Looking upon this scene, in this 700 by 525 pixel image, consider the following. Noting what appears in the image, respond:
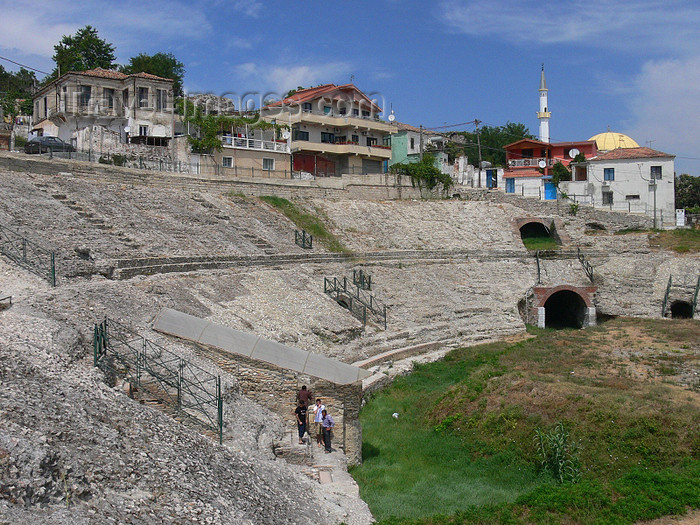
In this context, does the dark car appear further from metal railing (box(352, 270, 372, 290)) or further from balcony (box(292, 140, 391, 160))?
balcony (box(292, 140, 391, 160))

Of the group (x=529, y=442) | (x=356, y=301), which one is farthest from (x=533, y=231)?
(x=529, y=442)

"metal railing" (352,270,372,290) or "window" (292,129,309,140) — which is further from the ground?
"window" (292,129,309,140)

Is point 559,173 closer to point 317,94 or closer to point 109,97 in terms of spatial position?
point 317,94

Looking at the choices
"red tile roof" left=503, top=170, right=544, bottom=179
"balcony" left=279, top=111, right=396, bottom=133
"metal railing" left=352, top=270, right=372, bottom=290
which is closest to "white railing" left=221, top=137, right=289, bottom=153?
"balcony" left=279, top=111, right=396, bottom=133

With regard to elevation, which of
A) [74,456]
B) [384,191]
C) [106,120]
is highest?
[106,120]

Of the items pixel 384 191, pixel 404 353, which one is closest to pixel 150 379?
pixel 404 353

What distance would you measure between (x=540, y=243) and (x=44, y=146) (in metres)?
32.1

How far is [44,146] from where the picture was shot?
3734 cm

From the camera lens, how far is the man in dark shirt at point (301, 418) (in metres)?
15.7

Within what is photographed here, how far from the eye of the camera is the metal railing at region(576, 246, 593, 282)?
131 ft

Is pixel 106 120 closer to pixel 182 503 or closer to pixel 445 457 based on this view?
pixel 445 457

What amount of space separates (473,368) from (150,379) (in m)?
14.4

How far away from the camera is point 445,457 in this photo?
17.8m

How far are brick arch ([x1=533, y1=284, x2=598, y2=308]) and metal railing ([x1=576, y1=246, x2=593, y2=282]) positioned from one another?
1.61m
